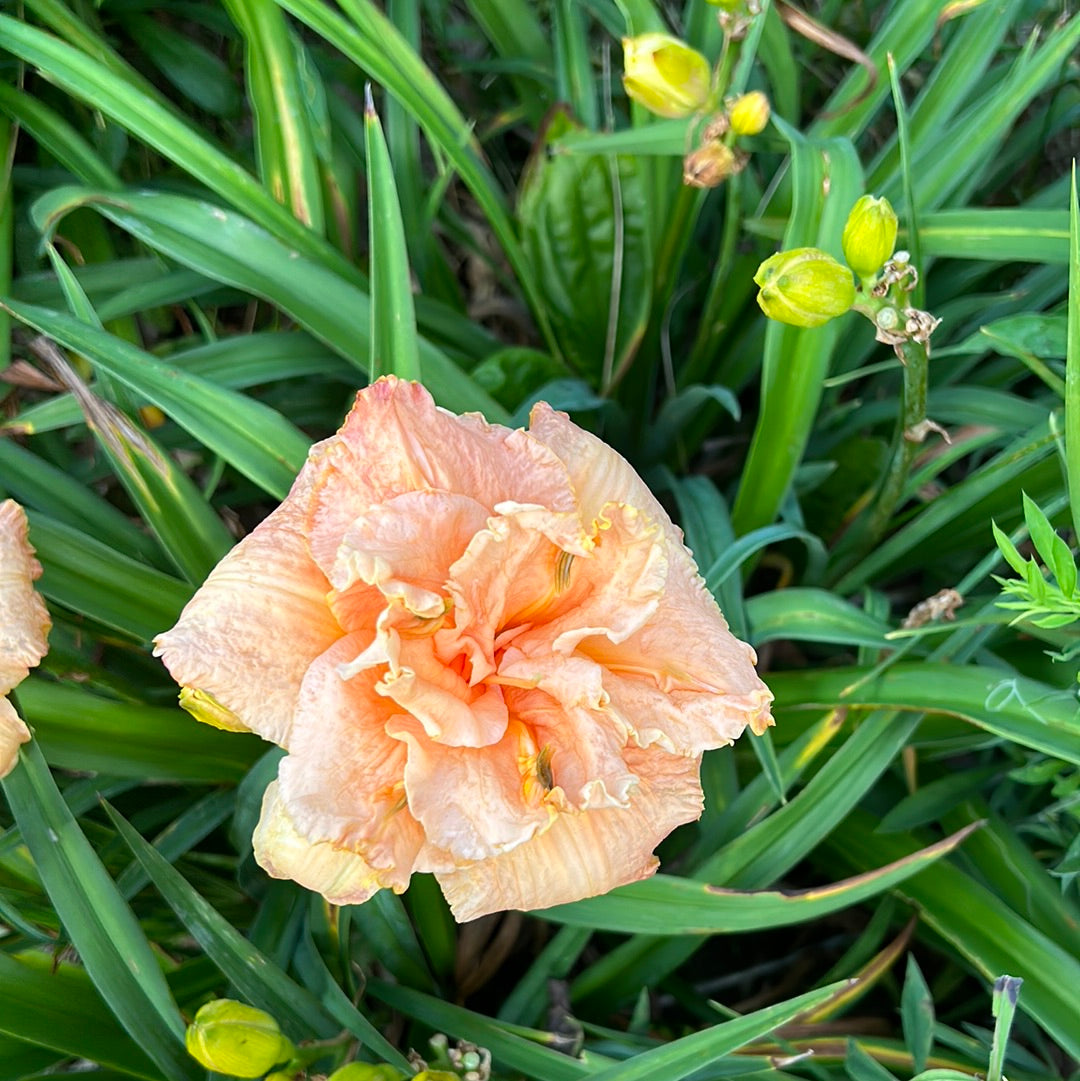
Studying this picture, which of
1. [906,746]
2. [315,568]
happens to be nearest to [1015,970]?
[906,746]

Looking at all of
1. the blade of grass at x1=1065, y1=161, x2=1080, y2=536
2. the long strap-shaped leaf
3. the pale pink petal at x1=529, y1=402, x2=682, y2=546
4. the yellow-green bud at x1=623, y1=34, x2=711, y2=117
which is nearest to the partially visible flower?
the pale pink petal at x1=529, y1=402, x2=682, y2=546

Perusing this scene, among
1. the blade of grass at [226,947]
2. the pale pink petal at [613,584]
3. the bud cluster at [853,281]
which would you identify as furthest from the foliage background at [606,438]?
the pale pink petal at [613,584]

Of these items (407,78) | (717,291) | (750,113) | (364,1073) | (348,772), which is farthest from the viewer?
(717,291)

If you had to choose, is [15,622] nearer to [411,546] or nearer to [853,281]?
[411,546]

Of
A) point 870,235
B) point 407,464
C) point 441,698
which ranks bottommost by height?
point 441,698

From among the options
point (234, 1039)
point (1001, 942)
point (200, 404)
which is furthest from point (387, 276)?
point (1001, 942)

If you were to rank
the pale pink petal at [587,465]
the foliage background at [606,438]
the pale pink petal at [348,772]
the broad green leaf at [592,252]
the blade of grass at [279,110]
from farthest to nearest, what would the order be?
the broad green leaf at [592,252] → the blade of grass at [279,110] → the foliage background at [606,438] → the pale pink petal at [587,465] → the pale pink petal at [348,772]

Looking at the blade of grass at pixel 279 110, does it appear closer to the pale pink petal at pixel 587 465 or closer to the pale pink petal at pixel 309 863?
the pale pink petal at pixel 587 465
